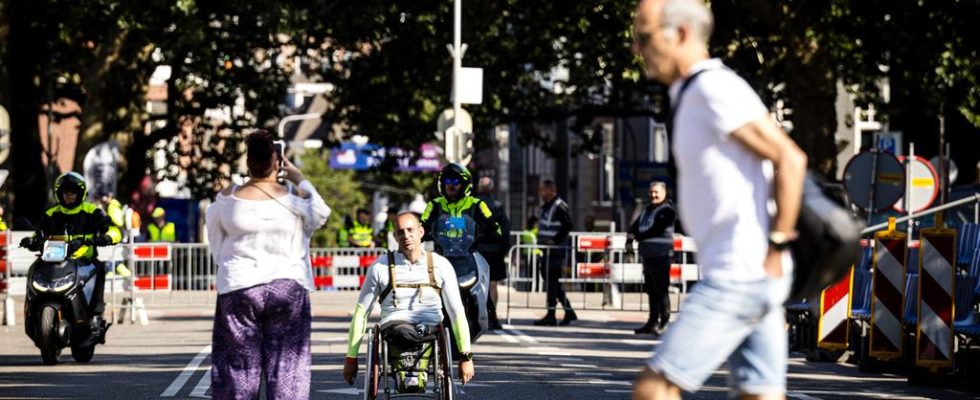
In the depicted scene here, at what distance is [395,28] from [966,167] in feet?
60.2

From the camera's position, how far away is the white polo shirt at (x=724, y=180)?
19.2 feet

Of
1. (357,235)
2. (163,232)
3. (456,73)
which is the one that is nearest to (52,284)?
(456,73)

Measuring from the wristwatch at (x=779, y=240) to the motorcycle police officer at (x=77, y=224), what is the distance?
12242 mm

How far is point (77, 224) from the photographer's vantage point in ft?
57.5

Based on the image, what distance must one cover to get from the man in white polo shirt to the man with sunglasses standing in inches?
333

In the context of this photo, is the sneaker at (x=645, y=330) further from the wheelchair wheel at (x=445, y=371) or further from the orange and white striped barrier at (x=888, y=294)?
the wheelchair wheel at (x=445, y=371)

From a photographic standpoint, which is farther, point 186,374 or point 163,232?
point 163,232

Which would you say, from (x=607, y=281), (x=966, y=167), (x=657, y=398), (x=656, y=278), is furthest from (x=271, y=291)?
(x=966, y=167)

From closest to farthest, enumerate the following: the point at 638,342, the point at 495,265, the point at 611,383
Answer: the point at 611,383 < the point at 495,265 < the point at 638,342

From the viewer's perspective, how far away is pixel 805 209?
588 centimetres

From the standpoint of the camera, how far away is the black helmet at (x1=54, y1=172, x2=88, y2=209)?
17422 mm

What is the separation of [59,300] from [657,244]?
760cm

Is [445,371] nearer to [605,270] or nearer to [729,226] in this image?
[729,226]

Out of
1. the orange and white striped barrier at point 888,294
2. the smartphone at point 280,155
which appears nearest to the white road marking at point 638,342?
the orange and white striped barrier at point 888,294
